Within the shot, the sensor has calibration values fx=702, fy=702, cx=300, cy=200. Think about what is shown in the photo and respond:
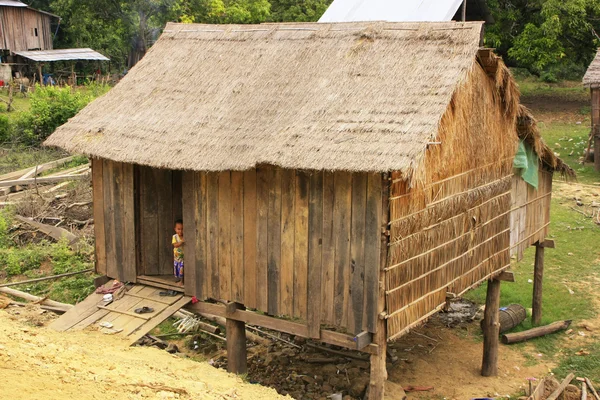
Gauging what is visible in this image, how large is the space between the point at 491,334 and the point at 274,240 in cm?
510

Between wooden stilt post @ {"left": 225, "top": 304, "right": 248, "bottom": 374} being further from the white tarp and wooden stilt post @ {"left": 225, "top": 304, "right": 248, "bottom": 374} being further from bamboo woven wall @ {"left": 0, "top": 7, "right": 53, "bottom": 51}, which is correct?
bamboo woven wall @ {"left": 0, "top": 7, "right": 53, "bottom": 51}

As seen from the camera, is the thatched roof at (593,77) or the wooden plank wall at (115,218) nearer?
the wooden plank wall at (115,218)

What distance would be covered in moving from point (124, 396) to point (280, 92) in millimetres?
4450

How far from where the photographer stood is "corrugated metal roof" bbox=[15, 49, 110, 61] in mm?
33794

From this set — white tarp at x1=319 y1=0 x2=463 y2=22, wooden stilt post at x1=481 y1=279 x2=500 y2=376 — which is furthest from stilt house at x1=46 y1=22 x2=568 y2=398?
white tarp at x1=319 y1=0 x2=463 y2=22

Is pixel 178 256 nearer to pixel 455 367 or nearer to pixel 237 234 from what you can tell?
pixel 237 234

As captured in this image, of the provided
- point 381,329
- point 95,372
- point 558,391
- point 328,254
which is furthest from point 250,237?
point 558,391

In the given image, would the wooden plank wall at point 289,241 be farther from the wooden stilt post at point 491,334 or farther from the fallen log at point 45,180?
the fallen log at point 45,180

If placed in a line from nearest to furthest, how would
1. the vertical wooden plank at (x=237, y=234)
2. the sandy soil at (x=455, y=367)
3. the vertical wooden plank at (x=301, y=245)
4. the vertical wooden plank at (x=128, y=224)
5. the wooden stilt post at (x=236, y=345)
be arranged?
the vertical wooden plank at (x=301, y=245) < the vertical wooden plank at (x=237, y=234) < the wooden stilt post at (x=236, y=345) < the vertical wooden plank at (x=128, y=224) < the sandy soil at (x=455, y=367)

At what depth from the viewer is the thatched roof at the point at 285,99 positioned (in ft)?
26.1

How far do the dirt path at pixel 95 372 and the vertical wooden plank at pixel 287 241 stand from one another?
1140 mm

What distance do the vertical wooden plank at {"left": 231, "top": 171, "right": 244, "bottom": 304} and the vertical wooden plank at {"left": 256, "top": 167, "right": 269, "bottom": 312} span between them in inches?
10.2

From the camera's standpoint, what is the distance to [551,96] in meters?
32.2

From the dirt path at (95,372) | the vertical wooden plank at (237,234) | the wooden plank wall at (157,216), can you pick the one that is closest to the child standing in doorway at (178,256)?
the wooden plank wall at (157,216)
